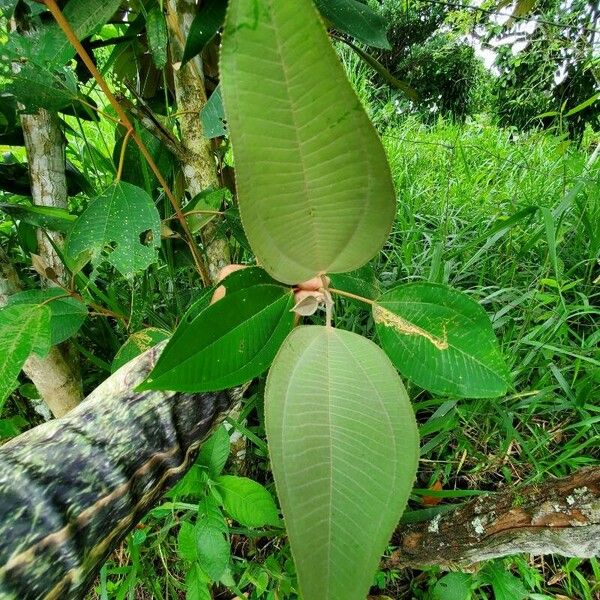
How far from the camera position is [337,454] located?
0.27 m

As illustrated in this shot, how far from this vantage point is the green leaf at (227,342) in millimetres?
289

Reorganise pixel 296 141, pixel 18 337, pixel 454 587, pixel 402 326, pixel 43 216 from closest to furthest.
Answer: pixel 296 141 < pixel 402 326 < pixel 18 337 < pixel 43 216 < pixel 454 587

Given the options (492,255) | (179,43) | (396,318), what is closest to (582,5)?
(492,255)

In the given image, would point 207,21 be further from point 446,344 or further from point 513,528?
point 513,528

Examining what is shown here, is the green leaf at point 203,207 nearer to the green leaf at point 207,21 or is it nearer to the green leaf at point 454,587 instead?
the green leaf at point 207,21

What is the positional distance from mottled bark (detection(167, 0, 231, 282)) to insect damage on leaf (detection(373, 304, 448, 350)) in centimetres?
38

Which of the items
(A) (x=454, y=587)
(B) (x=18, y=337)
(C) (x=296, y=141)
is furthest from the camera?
(A) (x=454, y=587)

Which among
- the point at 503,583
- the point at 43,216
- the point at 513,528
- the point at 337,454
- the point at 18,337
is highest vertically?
the point at 43,216

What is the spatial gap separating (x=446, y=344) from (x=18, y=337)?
15.6 inches

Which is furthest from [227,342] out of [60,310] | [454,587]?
[454,587]

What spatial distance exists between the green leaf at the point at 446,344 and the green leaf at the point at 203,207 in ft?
1.04

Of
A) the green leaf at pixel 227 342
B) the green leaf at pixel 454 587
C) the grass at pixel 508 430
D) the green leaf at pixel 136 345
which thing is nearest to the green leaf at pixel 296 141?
the green leaf at pixel 227 342

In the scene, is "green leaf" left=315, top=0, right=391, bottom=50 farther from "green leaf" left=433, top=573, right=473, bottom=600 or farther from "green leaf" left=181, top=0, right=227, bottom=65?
"green leaf" left=433, top=573, right=473, bottom=600

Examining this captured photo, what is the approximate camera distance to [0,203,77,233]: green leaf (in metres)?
0.57
